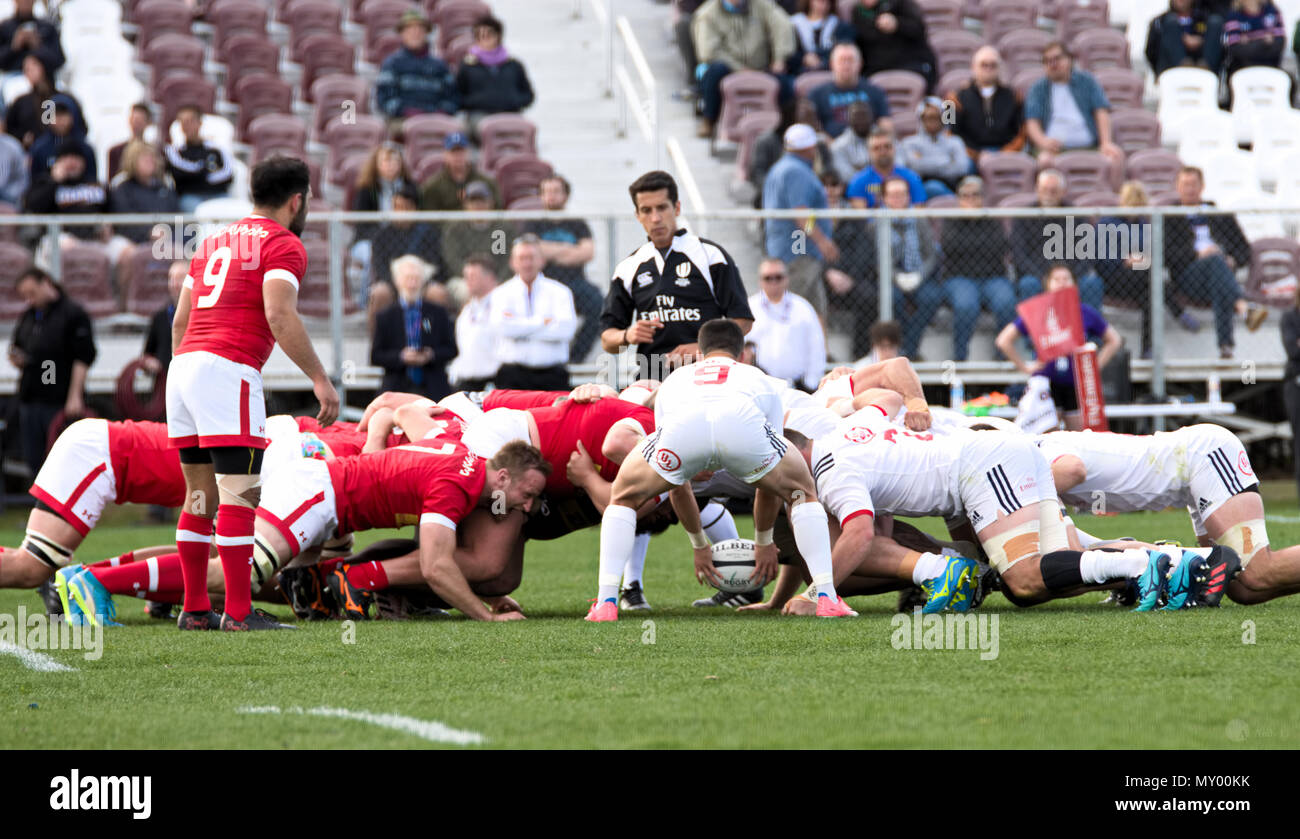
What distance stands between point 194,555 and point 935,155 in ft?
34.7

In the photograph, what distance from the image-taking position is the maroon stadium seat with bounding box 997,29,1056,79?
63.0ft

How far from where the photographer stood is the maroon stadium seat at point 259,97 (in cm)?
1767

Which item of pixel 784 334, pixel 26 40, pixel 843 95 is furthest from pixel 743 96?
pixel 26 40

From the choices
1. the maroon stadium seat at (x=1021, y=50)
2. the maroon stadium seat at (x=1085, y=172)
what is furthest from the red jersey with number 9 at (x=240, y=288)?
the maroon stadium seat at (x=1021, y=50)

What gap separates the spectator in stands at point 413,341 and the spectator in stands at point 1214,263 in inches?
261

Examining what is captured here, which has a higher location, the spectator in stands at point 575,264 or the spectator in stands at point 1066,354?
the spectator in stands at point 575,264

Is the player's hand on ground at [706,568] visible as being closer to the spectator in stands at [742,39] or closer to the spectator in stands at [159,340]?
the spectator in stands at [159,340]

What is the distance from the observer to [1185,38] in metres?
19.4

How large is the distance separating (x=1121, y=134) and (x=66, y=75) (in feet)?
38.4

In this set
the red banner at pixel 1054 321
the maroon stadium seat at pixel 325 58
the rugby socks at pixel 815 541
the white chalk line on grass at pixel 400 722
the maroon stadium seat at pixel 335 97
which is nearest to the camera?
the white chalk line on grass at pixel 400 722

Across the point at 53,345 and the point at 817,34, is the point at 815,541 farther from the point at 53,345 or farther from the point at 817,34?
the point at 817,34
